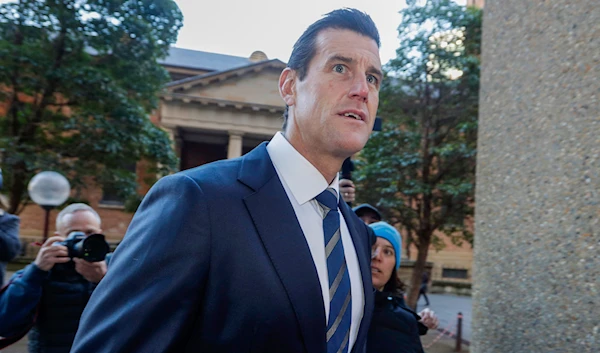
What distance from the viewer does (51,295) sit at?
281 centimetres

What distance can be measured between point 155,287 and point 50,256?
1.96 meters

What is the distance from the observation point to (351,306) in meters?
1.41

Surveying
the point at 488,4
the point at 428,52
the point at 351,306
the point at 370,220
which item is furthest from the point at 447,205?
the point at 351,306

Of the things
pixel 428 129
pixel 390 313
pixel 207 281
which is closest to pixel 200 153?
pixel 428 129

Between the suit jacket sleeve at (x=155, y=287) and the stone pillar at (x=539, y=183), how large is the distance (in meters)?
1.50

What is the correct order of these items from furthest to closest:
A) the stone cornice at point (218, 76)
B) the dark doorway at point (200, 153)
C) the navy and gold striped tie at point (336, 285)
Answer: the dark doorway at point (200, 153)
the stone cornice at point (218, 76)
the navy and gold striped tie at point (336, 285)

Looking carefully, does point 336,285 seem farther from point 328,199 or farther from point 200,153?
point 200,153

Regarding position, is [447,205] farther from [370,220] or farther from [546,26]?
[546,26]

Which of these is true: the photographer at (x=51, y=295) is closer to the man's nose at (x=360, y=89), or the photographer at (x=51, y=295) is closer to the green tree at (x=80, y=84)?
the man's nose at (x=360, y=89)

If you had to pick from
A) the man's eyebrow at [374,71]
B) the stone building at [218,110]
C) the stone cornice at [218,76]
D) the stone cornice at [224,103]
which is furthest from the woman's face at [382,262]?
the stone cornice at [218,76]

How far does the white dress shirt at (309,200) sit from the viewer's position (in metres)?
1.37

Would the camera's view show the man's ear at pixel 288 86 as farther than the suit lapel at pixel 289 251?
Yes

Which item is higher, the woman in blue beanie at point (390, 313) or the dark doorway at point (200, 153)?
the dark doorway at point (200, 153)

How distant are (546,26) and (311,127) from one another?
1.40 meters
